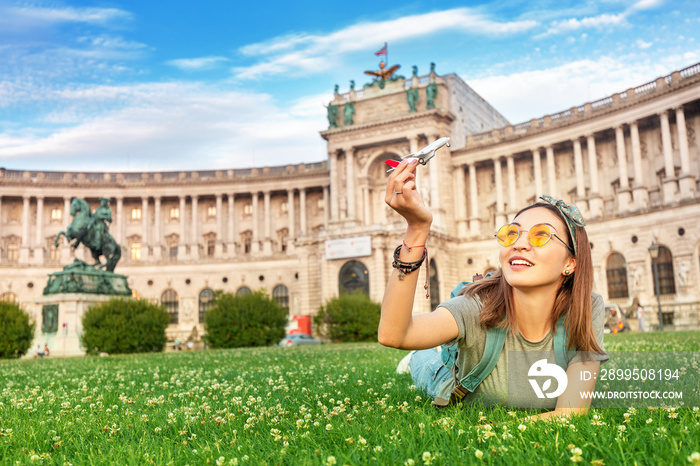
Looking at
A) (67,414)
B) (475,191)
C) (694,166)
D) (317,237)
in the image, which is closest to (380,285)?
(317,237)

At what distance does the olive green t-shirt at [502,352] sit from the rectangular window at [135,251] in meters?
74.1

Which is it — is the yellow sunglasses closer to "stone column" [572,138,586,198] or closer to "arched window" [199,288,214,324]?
"stone column" [572,138,586,198]

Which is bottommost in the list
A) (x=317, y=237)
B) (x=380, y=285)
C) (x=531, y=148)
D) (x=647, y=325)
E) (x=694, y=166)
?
(x=647, y=325)

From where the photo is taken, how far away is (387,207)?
6506 cm

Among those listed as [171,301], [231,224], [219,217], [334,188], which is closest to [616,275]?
[334,188]

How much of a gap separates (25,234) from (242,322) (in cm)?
4900

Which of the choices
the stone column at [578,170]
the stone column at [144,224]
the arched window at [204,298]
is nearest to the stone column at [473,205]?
the stone column at [578,170]

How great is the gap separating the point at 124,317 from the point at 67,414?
71.7 ft

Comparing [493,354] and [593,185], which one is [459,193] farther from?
[493,354]

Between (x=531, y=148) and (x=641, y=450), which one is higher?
(x=531, y=148)

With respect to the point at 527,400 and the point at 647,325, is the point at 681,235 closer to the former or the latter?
the point at 647,325

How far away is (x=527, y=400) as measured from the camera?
15.9ft

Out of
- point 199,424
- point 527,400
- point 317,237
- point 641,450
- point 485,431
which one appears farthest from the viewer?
point 317,237

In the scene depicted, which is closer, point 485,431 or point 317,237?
point 485,431
